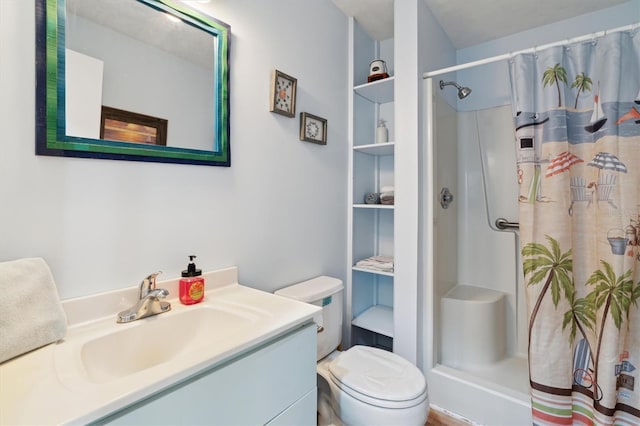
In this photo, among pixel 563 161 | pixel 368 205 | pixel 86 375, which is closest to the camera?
pixel 86 375

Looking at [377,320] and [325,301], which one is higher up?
[325,301]

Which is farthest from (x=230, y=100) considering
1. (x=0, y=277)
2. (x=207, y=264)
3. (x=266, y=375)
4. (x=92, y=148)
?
(x=266, y=375)

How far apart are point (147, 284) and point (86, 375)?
13.7 inches

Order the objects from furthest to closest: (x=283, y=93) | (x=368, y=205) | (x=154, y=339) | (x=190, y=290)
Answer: (x=368, y=205) → (x=283, y=93) → (x=190, y=290) → (x=154, y=339)

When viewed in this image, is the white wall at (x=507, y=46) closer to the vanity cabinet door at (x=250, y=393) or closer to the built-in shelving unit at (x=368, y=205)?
the built-in shelving unit at (x=368, y=205)

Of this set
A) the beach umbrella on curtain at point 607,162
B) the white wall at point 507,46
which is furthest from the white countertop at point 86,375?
the white wall at point 507,46

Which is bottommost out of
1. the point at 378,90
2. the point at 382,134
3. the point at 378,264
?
the point at 378,264

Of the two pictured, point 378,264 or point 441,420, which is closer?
point 441,420

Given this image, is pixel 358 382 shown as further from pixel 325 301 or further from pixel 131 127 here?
pixel 131 127

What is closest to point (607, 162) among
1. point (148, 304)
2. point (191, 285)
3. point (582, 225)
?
point (582, 225)

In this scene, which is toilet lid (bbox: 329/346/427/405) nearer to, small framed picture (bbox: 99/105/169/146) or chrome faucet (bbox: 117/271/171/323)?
chrome faucet (bbox: 117/271/171/323)

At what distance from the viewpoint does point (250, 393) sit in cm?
76

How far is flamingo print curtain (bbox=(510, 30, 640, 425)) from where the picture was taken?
1199mm

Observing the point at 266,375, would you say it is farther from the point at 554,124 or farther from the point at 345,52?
the point at 345,52
